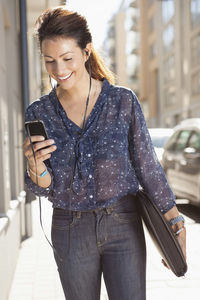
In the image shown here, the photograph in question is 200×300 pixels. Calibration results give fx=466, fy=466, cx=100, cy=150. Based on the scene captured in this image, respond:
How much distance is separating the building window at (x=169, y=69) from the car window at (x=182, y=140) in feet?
107

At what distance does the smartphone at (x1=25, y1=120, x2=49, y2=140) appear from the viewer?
1788 mm

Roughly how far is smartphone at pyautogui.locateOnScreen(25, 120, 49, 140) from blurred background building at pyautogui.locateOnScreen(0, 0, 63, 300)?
2.42 metres

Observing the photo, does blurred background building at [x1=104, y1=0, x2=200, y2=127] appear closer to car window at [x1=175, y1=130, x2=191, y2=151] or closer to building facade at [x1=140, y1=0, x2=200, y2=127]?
building facade at [x1=140, y1=0, x2=200, y2=127]

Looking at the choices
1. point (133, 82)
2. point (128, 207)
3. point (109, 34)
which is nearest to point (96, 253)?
point (128, 207)

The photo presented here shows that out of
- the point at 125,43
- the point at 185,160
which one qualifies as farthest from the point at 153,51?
the point at 185,160

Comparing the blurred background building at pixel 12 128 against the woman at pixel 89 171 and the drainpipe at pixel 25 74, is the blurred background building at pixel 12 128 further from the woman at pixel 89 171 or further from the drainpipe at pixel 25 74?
the woman at pixel 89 171

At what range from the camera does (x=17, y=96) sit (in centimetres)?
669

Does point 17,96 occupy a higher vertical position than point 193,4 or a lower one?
lower

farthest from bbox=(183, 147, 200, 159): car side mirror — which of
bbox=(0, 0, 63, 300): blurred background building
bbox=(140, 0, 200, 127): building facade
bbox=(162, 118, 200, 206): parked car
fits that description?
bbox=(140, 0, 200, 127): building facade

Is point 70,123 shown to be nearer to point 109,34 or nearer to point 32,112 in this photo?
point 32,112

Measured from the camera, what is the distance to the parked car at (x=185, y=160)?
8125mm

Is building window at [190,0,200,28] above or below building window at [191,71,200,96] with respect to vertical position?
above

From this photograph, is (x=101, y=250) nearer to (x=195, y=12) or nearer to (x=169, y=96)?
(x=195, y=12)

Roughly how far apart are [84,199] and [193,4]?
3451cm
